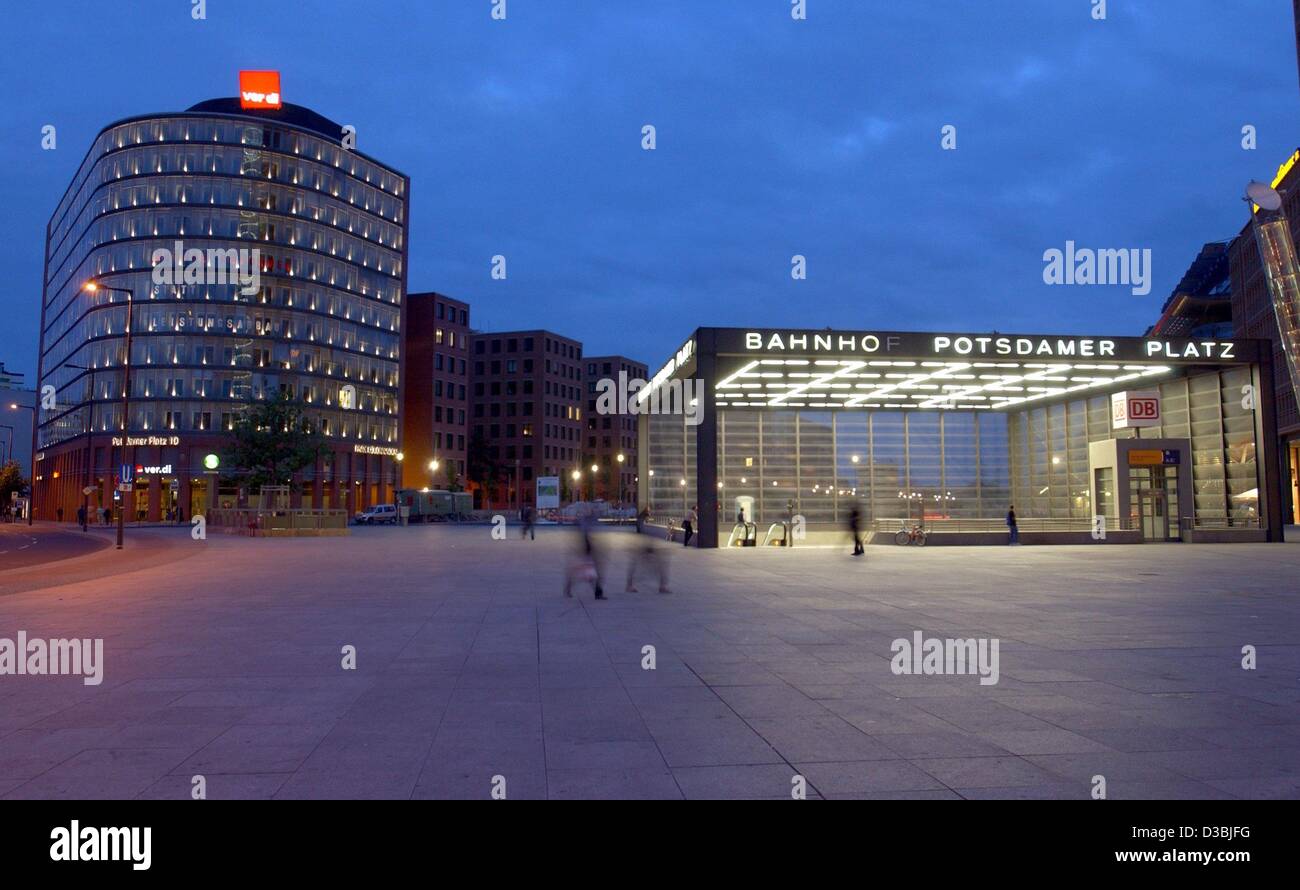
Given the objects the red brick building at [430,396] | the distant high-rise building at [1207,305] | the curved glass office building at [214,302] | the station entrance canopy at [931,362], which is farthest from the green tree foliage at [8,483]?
the distant high-rise building at [1207,305]

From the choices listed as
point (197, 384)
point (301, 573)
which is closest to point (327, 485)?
point (197, 384)

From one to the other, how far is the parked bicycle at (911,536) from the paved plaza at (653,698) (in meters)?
17.4

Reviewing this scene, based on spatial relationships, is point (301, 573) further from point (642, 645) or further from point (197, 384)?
point (197, 384)

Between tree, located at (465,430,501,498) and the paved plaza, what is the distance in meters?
111

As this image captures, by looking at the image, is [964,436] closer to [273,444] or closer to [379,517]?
[273,444]

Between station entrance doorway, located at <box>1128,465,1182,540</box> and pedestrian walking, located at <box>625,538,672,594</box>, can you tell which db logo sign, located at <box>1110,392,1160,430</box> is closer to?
station entrance doorway, located at <box>1128,465,1182,540</box>

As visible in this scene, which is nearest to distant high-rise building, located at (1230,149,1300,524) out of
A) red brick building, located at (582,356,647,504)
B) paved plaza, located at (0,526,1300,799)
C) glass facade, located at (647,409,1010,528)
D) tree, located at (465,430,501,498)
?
glass facade, located at (647,409,1010,528)

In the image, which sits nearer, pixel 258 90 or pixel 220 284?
pixel 220 284

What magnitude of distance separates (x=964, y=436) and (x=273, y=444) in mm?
44639

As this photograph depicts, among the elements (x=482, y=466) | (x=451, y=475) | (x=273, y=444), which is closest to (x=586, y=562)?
(x=273, y=444)

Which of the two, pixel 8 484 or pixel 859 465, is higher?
pixel 8 484

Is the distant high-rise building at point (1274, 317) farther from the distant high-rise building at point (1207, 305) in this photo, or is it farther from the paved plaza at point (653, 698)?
the paved plaza at point (653, 698)

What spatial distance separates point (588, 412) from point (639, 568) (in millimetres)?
136407

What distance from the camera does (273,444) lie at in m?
59.5
